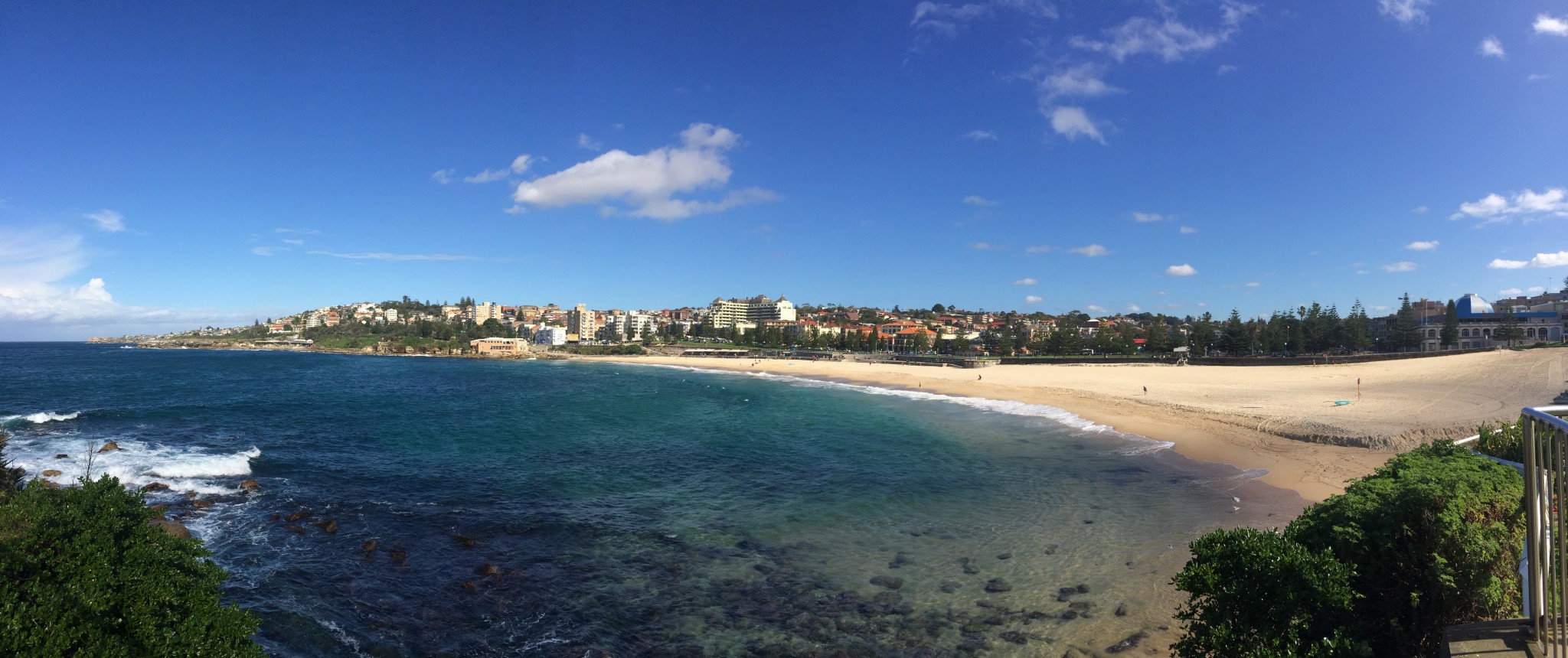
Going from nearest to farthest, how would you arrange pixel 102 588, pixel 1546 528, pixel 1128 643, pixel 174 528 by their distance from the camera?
pixel 1546 528 < pixel 102 588 < pixel 1128 643 < pixel 174 528

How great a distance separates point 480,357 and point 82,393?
68.3 metres

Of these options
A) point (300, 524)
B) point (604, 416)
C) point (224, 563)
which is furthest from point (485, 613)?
point (604, 416)

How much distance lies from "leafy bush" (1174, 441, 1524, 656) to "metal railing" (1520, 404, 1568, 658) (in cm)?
143

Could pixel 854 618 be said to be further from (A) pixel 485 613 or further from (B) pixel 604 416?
(B) pixel 604 416

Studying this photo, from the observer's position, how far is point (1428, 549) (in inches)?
208

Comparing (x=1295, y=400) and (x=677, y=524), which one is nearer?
(x=677, y=524)

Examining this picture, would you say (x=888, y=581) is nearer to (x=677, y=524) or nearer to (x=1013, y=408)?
(x=677, y=524)

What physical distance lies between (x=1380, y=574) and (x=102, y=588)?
11343mm

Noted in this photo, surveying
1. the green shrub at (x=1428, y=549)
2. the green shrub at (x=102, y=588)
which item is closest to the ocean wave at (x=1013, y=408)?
the green shrub at (x=1428, y=549)

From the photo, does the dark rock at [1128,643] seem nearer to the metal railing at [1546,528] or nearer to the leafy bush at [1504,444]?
the leafy bush at [1504,444]

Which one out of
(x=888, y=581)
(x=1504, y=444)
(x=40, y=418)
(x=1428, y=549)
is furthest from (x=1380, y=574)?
(x=40, y=418)

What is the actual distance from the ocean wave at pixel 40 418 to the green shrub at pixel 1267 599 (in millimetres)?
40874

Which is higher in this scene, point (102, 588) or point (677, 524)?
point (102, 588)

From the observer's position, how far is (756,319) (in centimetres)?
17312
